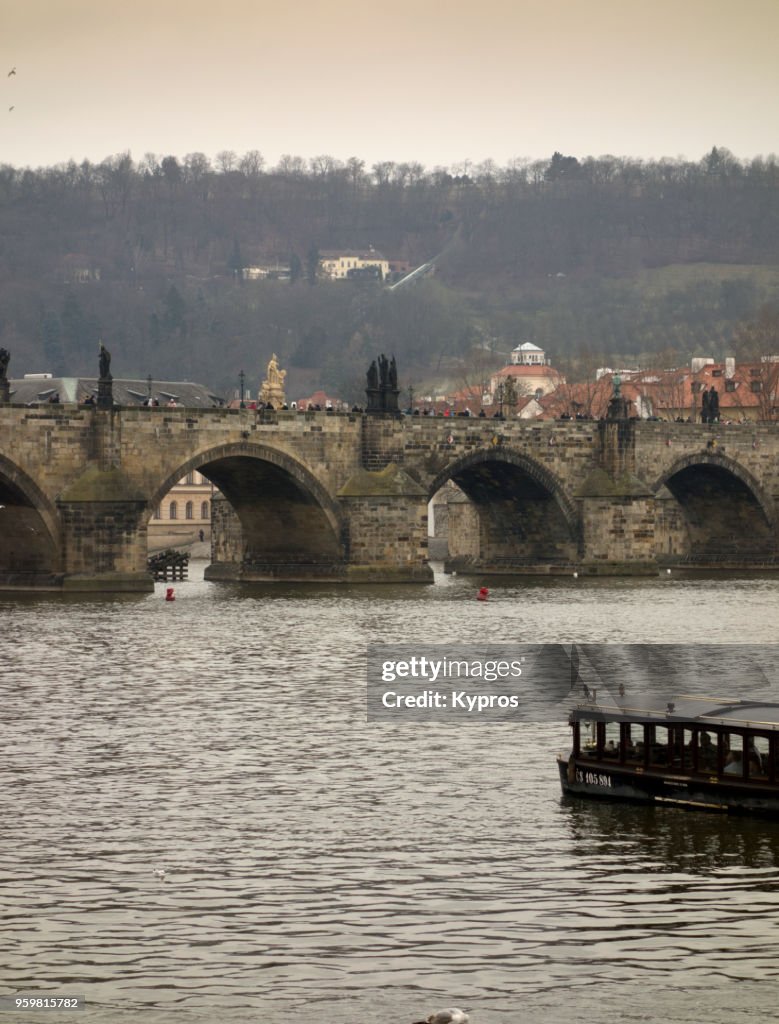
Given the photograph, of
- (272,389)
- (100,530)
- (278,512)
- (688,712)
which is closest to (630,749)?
(688,712)

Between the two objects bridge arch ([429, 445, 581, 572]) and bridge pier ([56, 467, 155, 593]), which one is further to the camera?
bridge arch ([429, 445, 581, 572])

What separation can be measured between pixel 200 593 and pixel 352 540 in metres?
5.76

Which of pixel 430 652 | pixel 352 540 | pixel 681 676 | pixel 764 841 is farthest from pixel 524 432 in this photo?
pixel 764 841

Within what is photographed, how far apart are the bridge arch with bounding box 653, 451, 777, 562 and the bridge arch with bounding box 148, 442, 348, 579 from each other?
23.8 metres

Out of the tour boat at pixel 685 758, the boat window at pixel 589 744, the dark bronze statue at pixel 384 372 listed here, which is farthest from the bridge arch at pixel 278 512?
the tour boat at pixel 685 758

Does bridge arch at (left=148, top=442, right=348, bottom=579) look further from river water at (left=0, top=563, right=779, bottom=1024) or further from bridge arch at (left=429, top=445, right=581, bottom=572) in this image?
river water at (left=0, top=563, right=779, bottom=1024)

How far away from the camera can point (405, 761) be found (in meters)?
33.1

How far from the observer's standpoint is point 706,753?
1110 inches

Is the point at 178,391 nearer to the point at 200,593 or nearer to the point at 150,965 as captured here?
the point at 200,593

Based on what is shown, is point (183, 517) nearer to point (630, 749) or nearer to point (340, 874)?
point (630, 749)

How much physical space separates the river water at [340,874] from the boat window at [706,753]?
91cm

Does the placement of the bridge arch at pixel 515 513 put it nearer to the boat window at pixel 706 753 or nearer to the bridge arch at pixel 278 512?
the bridge arch at pixel 278 512

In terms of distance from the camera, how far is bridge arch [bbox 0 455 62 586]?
68.1 m

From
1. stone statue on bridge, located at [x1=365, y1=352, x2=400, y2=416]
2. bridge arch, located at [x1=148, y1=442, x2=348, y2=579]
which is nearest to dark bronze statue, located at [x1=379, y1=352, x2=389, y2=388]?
stone statue on bridge, located at [x1=365, y1=352, x2=400, y2=416]
